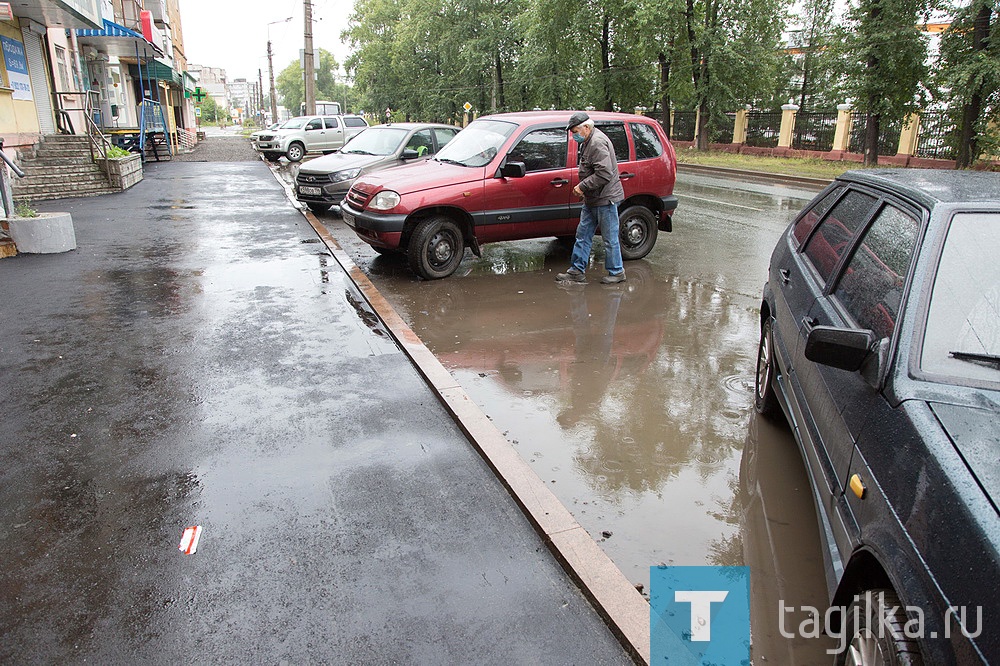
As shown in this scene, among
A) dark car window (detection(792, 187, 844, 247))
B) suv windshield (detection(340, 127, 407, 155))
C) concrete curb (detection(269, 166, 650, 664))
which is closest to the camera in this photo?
concrete curb (detection(269, 166, 650, 664))

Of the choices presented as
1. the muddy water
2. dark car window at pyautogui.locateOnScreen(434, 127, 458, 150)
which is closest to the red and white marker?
the muddy water

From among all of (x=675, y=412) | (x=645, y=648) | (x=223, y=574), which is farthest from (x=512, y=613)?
(x=675, y=412)

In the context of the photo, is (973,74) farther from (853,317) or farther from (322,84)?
(322,84)

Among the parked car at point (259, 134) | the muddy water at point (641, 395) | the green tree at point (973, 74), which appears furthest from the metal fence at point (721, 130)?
the muddy water at point (641, 395)

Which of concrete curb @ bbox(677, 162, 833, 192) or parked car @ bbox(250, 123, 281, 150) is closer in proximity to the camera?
concrete curb @ bbox(677, 162, 833, 192)

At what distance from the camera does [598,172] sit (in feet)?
25.1

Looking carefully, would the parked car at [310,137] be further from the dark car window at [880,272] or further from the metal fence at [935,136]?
the dark car window at [880,272]

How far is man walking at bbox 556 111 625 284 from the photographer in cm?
767

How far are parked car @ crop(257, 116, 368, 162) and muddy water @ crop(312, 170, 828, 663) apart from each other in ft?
62.8

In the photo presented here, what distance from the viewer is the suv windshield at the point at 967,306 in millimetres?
2240

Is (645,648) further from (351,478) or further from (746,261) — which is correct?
(746,261)

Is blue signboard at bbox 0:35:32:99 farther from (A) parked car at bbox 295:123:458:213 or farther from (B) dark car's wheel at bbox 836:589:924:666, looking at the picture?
(B) dark car's wheel at bbox 836:589:924:666

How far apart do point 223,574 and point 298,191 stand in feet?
38.2

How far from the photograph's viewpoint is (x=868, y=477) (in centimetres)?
222
